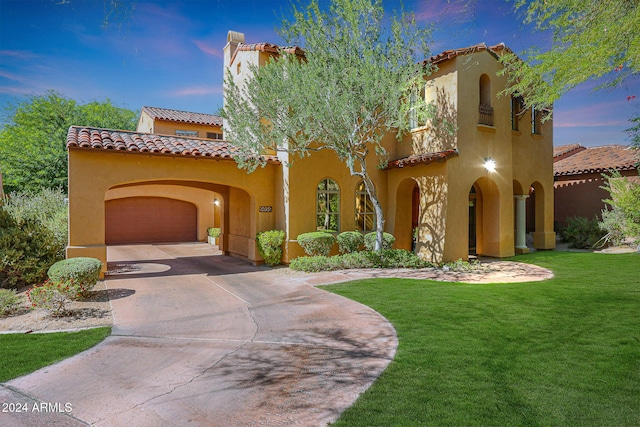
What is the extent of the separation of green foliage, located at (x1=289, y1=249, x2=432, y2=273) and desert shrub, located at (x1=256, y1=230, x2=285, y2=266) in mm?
947

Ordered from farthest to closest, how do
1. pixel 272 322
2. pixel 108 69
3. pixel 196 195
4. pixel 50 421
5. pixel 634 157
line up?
pixel 196 195
pixel 634 157
pixel 108 69
pixel 272 322
pixel 50 421

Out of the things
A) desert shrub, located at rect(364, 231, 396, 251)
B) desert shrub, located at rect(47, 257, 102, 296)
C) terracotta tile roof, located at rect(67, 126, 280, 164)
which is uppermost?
terracotta tile roof, located at rect(67, 126, 280, 164)

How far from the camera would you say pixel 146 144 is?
40.2 ft

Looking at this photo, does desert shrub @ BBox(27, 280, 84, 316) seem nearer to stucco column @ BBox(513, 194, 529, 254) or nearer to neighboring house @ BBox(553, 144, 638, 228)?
stucco column @ BBox(513, 194, 529, 254)

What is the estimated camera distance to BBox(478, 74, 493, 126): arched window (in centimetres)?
Answer: 1412

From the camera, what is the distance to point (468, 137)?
1348cm

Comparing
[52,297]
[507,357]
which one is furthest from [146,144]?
[507,357]

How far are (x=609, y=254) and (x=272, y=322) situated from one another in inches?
582

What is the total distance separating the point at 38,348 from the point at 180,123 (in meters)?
22.5

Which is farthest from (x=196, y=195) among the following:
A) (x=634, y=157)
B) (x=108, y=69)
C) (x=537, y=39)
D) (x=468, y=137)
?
(x=634, y=157)

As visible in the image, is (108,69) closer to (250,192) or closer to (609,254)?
(250,192)

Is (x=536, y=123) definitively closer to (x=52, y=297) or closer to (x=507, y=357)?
(x=507, y=357)

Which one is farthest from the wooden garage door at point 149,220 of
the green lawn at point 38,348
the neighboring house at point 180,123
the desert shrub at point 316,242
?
the green lawn at point 38,348

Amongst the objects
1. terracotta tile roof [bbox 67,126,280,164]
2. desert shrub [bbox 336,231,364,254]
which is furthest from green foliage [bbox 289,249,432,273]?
terracotta tile roof [bbox 67,126,280,164]
